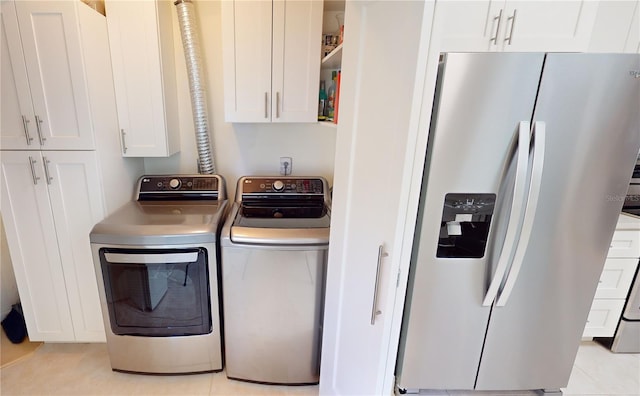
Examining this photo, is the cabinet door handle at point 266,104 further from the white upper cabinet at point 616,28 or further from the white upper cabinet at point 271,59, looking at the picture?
the white upper cabinet at point 616,28

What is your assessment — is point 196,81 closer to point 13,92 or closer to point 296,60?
point 296,60

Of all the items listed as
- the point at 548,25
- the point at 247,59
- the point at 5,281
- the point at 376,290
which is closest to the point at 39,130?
the point at 247,59

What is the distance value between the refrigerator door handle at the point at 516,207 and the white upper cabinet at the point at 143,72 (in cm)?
188

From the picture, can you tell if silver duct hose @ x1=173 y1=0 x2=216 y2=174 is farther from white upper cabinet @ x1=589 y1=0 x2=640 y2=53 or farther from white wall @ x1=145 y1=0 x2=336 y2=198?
white upper cabinet @ x1=589 y1=0 x2=640 y2=53

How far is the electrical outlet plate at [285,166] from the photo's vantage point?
7.22ft

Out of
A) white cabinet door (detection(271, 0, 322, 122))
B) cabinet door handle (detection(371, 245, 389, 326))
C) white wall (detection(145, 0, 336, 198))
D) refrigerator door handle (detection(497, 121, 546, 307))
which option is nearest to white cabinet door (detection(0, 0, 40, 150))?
white wall (detection(145, 0, 336, 198))

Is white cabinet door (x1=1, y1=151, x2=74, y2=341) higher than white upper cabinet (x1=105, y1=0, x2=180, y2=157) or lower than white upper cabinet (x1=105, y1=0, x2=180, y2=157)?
lower

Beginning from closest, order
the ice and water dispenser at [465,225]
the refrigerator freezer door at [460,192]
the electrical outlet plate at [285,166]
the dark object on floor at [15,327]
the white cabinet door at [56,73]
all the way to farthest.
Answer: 1. the refrigerator freezer door at [460,192]
2. the ice and water dispenser at [465,225]
3. the white cabinet door at [56,73]
4. the dark object on floor at [15,327]
5. the electrical outlet plate at [285,166]

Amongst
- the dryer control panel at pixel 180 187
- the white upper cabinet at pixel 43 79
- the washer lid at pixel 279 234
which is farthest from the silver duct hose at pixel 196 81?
the washer lid at pixel 279 234

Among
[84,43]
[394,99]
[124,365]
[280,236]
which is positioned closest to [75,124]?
[84,43]

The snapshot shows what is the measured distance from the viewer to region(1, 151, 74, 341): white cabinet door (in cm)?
155

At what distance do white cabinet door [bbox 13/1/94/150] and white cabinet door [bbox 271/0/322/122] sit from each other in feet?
3.20

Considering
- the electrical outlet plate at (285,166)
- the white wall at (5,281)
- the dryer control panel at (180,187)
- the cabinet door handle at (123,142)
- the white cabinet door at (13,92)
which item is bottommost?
the white wall at (5,281)

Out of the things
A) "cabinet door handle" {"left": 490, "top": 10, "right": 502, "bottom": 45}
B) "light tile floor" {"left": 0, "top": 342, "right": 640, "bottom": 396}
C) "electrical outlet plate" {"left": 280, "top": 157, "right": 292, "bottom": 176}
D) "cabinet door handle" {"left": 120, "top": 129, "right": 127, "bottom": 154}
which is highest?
"cabinet door handle" {"left": 490, "top": 10, "right": 502, "bottom": 45}
